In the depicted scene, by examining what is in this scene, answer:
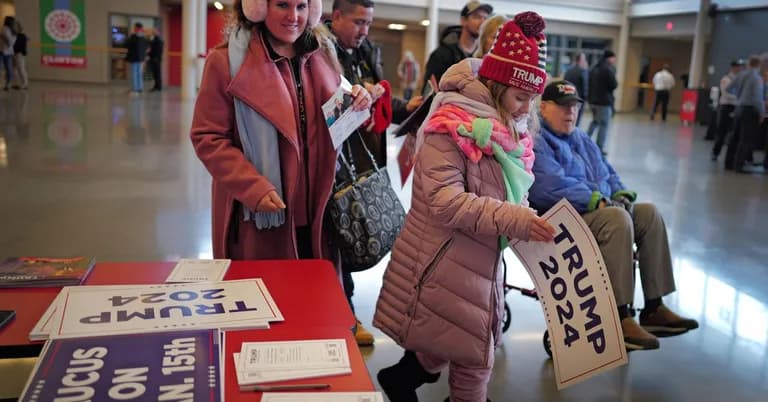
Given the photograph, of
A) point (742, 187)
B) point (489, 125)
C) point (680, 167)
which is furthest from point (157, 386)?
point (680, 167)

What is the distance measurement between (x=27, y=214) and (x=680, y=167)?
8.13m

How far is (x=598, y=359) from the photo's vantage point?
1962 millimetres

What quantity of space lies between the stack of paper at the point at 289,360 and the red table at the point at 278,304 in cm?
2

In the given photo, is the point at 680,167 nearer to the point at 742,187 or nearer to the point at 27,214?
the point at 742,187

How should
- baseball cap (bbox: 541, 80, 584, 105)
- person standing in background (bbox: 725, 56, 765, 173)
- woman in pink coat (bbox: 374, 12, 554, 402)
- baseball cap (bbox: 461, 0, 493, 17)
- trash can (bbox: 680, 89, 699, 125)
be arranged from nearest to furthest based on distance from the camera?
woman in pink coat (bbox: 374, 12, 554, 402), baseball cap (bbox: 541, 80, 584, 105), baseball cap (bbox: 461, 0, 493, 17), person standing in background (bbox: 725, 56, 765, 173), trash can (bbox: 680, 89, 699, 125)

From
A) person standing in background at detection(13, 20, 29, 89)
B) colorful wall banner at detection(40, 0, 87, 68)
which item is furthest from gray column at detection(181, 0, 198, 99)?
colorful wall banner at detection(40, 0, 87, 68)

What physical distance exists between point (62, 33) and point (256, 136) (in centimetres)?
2250

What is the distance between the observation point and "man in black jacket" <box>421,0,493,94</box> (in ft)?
12.2

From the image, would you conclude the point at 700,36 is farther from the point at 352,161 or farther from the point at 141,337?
the point at 141,337

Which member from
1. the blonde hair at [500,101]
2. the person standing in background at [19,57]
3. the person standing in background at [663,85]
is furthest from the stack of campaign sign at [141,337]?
the person standing in background at [663,85]

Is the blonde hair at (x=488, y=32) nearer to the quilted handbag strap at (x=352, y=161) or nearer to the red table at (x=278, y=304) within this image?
the quilted handbag strap at (x=352, y=161)

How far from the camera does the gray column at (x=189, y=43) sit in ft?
56.2

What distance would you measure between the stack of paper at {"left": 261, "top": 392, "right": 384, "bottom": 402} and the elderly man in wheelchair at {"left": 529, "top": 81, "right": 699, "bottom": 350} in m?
2.02

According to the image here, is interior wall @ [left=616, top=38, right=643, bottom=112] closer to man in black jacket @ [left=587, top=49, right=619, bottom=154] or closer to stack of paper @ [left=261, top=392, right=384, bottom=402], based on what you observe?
man in black jacket @ [left=587, top=49, right=619, bottom=154]
